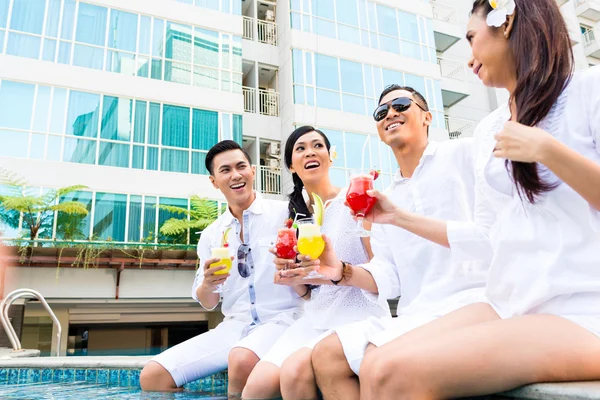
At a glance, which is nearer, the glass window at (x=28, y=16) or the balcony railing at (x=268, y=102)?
the glass window at (x=28, y=16)

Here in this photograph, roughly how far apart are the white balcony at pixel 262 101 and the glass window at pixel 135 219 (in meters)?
5.31

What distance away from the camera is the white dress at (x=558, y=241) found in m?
1.26

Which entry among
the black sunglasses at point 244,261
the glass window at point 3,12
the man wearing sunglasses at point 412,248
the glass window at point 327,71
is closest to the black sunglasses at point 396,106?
the man wearing sunglasses at point 412,248

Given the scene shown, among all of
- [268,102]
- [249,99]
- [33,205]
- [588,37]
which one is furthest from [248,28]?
[588,37]

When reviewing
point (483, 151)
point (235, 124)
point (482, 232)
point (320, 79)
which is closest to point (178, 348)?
point (482, 232)

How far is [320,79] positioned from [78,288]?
32.5 ft

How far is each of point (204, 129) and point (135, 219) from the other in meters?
3.35

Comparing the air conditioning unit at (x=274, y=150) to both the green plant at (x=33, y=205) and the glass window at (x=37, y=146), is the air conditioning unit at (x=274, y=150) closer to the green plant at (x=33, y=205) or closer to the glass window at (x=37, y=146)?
the green plant at (x=33, y=205)

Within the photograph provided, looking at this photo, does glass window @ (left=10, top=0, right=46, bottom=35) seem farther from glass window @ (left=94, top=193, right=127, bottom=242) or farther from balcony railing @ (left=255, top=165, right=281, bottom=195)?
balcony railing @ (left=255, top=165, right=281, bottom=195)

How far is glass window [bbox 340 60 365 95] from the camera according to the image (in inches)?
607

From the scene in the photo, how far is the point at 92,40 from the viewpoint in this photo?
1262cm

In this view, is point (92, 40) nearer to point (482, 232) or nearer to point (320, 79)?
point (320, 79)

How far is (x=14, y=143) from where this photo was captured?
1120cm

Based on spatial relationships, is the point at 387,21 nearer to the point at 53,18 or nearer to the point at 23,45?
the point at 53,18
